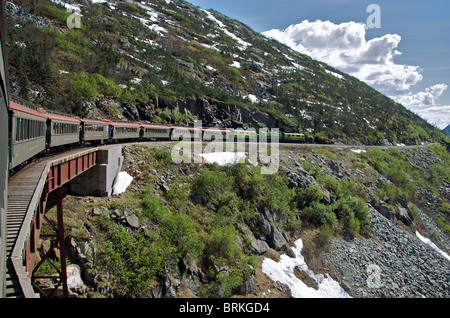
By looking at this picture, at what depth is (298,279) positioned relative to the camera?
1636 centimetres

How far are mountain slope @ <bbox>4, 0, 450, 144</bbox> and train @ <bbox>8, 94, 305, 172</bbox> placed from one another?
898 cm

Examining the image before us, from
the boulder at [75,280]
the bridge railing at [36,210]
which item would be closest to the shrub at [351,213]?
the bridge railing at [36,210]

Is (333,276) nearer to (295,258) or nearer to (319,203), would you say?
(295,258)

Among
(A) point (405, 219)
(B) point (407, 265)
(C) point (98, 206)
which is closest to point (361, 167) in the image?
(A) point (405, 219)

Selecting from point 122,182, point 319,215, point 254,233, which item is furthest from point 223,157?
point 319,215

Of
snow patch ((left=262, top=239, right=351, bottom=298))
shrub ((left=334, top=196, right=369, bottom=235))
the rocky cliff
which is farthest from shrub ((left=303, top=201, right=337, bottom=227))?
snow patch ((left=262, top=239, right=351, bottom=298))

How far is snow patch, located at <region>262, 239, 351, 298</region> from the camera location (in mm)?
15436

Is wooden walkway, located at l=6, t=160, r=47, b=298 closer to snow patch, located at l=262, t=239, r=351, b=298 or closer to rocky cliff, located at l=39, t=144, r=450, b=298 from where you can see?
rocky cliff, located at l=39, t=144, r=450, b=298

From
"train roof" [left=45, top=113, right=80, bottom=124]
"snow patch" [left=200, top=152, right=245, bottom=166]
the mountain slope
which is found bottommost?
"snow patch" [left=200, top=152, right=245, bottom=166]

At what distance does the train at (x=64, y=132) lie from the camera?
A: 941 cm

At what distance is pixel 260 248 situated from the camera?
17000mm

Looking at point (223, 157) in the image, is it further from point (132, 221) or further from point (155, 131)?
point (132, 221)

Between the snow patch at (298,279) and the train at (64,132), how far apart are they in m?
13.8
